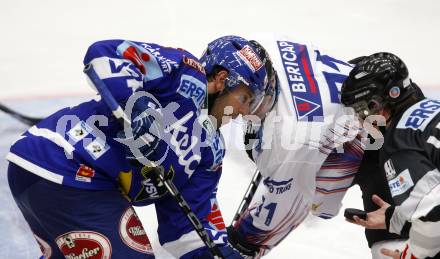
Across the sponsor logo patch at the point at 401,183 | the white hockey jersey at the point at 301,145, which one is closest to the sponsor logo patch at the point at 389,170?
the sponsor logo patch at the point at 401,183

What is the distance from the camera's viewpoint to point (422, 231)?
2299mm

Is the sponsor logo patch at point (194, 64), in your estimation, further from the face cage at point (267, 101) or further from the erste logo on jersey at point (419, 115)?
the erste logo on jersey at point (419, 115)

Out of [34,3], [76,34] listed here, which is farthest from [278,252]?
[34,3]

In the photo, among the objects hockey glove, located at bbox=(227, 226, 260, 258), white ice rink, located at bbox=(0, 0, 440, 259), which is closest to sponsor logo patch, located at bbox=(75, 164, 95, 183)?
hockey glove, located at bbox=(227, 226, 260, 258)

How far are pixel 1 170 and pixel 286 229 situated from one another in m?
1.78

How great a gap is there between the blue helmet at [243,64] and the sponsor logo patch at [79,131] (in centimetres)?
59

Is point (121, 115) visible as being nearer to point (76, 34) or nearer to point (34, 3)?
point (76, 34)

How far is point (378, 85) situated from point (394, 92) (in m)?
0.07

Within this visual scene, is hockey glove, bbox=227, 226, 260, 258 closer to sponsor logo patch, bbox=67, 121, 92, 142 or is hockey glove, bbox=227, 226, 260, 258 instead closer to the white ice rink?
the white ice rink

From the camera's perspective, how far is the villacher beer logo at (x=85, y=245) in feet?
8.13

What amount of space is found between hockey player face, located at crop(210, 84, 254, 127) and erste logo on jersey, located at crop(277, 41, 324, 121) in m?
0.20

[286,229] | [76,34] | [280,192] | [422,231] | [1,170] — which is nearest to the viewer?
[422,231]

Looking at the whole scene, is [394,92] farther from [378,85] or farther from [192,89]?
[192,89]

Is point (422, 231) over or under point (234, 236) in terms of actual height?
over
